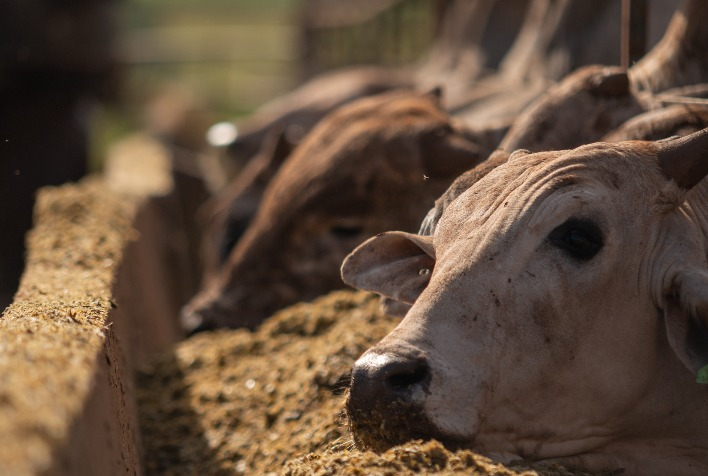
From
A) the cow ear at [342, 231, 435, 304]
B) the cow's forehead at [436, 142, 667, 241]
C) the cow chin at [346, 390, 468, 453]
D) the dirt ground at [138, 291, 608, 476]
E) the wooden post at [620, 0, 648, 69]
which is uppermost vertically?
the wooden post at [620, 0, 648, 69]

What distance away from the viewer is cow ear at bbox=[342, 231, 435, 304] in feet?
10.3

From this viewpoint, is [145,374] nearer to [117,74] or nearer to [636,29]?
[636,29]

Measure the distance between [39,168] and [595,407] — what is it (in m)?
5.06

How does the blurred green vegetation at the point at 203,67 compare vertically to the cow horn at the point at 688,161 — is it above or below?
above

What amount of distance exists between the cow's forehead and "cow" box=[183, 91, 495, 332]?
1727 millimetres

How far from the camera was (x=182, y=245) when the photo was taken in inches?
319

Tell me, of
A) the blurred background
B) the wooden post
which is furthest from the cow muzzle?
the wooden post

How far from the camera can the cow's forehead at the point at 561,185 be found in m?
2.79

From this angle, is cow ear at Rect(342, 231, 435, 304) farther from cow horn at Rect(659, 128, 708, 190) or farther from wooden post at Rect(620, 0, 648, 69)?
wooden post at Rect(620, 0, 648, 69)

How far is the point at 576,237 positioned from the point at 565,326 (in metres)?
0.22

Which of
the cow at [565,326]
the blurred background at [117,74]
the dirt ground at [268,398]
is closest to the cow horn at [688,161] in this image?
the cow at [565,326]

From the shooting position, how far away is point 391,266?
10.6 ft

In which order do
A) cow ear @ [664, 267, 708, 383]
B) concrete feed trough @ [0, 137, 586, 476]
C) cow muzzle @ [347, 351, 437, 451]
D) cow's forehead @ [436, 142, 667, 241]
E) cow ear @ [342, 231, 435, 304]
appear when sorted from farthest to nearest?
1. cow ear @ [342, 231, 435, 304]
2. cow's forehead @ [436, 142, 667, 241]
3. cow ear @ [664, 267, 708, 383]
4. cow muzzle @ [347, 351, 437, 451]
5. concrete feed trough @ [0, 137, 586, 476]

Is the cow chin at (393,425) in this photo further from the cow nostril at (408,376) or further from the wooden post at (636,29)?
the wooden post at (636,29)
